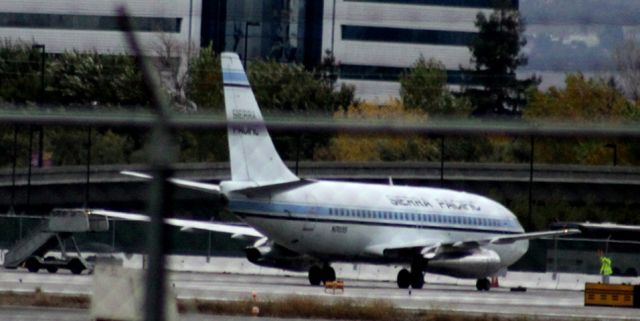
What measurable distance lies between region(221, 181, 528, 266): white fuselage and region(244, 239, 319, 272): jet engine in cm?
87

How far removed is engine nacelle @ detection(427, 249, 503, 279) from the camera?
26.8 metres

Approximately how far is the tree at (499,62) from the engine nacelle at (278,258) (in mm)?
11799

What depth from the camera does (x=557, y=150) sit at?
6.32m

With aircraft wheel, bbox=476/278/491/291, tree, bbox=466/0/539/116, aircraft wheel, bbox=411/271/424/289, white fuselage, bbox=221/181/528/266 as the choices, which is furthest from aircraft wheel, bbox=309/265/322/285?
tree, bbox=466/0/539/116

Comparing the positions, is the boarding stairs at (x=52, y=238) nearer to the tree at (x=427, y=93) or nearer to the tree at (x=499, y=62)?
the tree at (x=427, y=93)

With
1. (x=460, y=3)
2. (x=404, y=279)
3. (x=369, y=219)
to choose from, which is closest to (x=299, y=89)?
(x=460, y=3)

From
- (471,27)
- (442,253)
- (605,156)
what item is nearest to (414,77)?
(471,27)

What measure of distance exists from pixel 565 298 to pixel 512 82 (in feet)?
31.3

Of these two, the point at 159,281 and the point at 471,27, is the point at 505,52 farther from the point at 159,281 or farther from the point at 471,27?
the point at 159,281

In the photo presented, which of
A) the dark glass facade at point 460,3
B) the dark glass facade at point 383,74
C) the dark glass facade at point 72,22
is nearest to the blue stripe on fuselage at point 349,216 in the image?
the dark glass facade at point 383,74

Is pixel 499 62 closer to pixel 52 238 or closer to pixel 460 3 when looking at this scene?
pixel 460 3

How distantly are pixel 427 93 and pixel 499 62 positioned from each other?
4.49 feet

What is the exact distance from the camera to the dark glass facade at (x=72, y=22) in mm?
9922

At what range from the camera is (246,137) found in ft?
18.2
